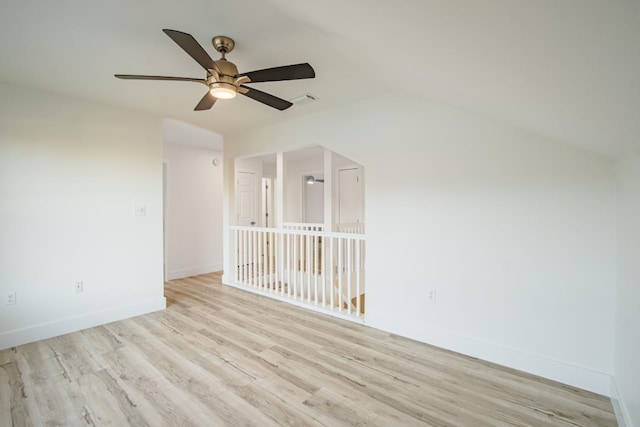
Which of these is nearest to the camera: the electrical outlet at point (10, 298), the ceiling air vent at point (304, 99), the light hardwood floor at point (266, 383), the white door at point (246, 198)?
the light hardwood floor at point (266, 383)

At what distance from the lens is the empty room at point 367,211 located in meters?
1.42

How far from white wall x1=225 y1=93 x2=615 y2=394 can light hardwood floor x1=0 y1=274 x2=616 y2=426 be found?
0.23m

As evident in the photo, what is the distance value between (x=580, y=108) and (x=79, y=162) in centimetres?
411

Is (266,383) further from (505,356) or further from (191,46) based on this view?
(191,46)

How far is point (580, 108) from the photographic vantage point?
1.25 metres

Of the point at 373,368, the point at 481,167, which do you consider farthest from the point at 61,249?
the point at 481,167

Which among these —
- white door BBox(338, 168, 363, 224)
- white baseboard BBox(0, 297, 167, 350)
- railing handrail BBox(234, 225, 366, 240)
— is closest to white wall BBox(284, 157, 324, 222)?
white door BBox(338, 168, 363, 224)

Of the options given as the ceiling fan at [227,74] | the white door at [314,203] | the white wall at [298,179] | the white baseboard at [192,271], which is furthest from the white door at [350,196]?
the ceiling fan at [227,74]

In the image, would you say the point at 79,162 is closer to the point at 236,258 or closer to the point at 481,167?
the point at 236,258

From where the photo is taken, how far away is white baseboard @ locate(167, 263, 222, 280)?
508 cm

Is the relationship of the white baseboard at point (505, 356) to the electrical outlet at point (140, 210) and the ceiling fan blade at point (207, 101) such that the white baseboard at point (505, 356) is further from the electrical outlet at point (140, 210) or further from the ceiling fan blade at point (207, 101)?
the electrical outlet at point (140, 210)

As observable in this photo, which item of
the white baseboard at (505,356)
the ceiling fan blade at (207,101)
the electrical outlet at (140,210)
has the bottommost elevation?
the white baseboard at (505,356)

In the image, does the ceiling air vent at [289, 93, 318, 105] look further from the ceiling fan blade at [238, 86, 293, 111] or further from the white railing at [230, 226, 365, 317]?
the white railing at [230, 226, 365, 317]

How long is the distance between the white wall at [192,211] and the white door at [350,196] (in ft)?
8.29
